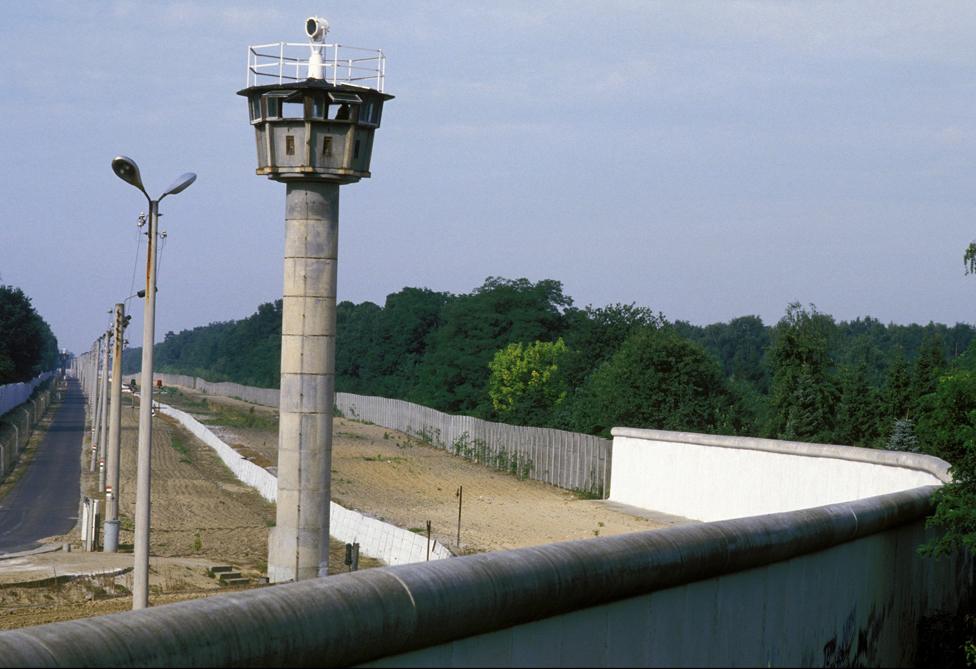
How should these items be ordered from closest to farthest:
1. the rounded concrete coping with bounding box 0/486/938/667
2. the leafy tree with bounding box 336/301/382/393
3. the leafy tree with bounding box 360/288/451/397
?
the rounded concrete coping with bounding box 0/486/938/667
the leafy tree with bounding box 360/288/451/397
the leafy tree with bounding box 336/301/382/393

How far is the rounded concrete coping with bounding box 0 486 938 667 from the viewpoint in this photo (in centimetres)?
365

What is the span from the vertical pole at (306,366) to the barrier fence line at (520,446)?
18.7 metres

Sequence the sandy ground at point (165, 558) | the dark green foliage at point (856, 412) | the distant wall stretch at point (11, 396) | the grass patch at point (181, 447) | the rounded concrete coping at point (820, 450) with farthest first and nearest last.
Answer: the distant wall stretch at point (11, 396), the grass patch at point (181, 447), the dark green foliage at point (856, 412), the sandy ground at point (165, 558), the rounded concrete coping at point (820, 450)

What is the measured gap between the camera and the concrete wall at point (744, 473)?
991 inches

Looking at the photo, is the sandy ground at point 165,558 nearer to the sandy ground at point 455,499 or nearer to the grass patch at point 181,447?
the sandy ground at point 455,499

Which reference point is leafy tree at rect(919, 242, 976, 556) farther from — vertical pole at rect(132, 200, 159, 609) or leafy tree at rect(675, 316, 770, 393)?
leafy tree at rect(675, 316, 770, 393)

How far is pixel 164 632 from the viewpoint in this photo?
3727 mm

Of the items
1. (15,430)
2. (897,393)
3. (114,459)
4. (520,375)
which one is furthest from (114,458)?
(520,375)

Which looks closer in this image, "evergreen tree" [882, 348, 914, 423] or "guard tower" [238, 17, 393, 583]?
"guard tower" [238, 17, 393, 583]

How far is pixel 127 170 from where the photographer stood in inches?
949

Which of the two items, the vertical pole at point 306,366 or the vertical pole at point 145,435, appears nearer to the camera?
the vertical pole at point 145,435

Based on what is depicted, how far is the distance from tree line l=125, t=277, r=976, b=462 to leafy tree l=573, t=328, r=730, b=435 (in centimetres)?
6

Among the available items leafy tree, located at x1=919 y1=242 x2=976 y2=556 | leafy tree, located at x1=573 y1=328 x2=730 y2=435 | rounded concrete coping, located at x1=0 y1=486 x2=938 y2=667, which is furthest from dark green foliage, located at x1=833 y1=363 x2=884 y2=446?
rounded concrete coping, located at x1=0 y1=486 x2=938 y2=667

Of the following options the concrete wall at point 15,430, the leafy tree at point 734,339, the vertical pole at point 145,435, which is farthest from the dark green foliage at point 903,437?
the leafy tree at point 734,339
